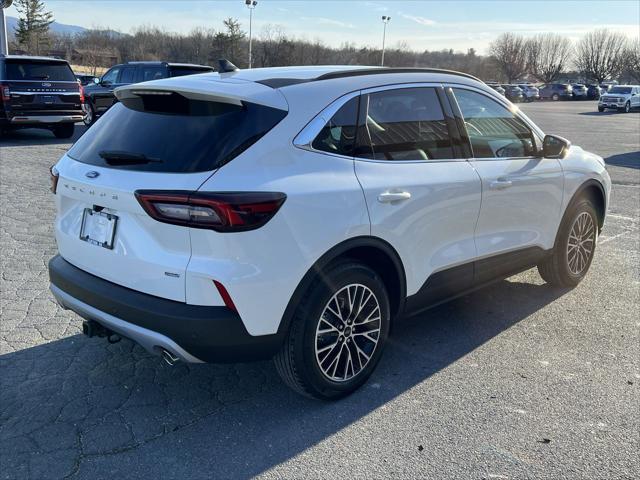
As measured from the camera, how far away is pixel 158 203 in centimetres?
276

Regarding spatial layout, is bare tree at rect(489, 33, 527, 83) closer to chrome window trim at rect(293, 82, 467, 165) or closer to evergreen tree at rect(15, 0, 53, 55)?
evergreen tree at rect(15, 0, 53, 55)

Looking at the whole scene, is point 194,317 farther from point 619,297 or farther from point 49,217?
point 49,217

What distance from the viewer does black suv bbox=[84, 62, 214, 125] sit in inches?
605

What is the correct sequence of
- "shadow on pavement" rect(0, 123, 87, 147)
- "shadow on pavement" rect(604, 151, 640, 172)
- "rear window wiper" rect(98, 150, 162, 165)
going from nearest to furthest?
"rear window wiper" rect(98, 150, 162, 165) → "shadow on pavement" rect(0, 123, 87, 147) → "shadow on pavement" rect(604, 151, 640, 172)

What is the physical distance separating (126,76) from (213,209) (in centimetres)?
1588

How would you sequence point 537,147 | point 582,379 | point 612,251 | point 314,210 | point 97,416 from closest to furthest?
1. point 314,210
2. point 97,416
3. point 582,379
4. point 537,147
5. point 612,251

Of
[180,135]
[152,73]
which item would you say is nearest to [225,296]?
[180,135]

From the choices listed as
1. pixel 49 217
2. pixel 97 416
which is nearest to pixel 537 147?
pixel 97 416

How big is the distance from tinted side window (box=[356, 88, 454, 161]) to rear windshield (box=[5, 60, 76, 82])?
12.6 meters

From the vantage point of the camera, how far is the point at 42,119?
1389 cm

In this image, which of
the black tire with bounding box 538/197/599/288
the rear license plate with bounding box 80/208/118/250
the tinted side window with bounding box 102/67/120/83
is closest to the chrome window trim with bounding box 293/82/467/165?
the rear license plate with bounding box 80/208/118/250

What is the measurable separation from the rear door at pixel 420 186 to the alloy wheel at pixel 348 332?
1.04 feet

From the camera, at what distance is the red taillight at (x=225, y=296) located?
272cm

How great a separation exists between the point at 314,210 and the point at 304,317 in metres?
0.55
